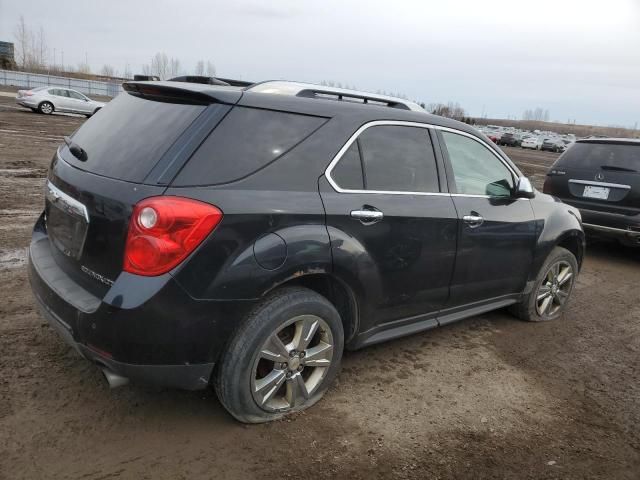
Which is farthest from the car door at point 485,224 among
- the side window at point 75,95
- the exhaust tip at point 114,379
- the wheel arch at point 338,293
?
the side window at point 75,95

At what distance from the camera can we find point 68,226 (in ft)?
8.99

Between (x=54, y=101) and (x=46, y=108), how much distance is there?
499mm

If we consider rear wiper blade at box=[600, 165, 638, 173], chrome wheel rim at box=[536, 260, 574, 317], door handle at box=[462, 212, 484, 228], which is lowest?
chrome wheel rim at box=[536, 260, 574, 317]

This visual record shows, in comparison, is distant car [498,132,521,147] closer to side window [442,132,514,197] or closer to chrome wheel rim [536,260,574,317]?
chrome wheel rim [536,260,574,317]

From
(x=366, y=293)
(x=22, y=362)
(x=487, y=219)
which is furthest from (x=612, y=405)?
(x=22, y=362)

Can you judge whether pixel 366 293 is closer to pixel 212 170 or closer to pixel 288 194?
pixel 288 194

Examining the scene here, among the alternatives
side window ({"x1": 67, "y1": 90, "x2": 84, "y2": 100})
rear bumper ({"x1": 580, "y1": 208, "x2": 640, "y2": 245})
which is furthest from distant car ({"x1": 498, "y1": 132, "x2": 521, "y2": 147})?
rear bumper ({"x1": 580, "y1": 208, "x2": 640, "y2": 245})

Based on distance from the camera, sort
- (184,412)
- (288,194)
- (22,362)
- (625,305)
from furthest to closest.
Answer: (625,305)
(22,362)
(184,412)
(288,194)

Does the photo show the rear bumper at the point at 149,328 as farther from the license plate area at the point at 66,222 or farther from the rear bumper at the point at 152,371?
the license plate area at the point at 66,222

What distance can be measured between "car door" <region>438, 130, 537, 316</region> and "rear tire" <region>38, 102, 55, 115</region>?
83.6ft

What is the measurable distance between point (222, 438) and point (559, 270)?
3.57m

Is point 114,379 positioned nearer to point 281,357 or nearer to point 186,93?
point 281,357

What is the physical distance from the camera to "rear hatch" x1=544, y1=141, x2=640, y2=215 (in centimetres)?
665

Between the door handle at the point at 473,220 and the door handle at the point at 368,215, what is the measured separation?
0.84 meters
